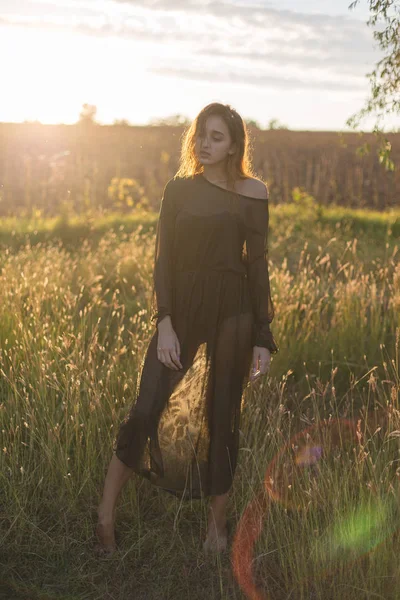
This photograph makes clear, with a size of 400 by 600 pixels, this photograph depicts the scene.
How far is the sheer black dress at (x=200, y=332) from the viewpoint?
10.3 ft

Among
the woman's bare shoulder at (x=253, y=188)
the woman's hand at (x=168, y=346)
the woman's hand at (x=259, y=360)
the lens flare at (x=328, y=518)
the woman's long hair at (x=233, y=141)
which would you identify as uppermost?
the woman's long hair at (x=233, y=141)

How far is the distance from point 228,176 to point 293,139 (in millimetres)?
24151

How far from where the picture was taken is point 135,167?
20078 mm

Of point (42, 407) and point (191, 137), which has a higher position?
point (191, 137)

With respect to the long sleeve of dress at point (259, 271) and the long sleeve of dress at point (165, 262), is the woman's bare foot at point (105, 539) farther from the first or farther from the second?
the long sleeve of dress at point (259, 271)

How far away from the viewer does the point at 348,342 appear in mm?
5434

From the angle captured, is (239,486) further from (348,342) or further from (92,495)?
(348,342)

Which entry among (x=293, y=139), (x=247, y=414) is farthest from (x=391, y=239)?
(x=293, y=139)

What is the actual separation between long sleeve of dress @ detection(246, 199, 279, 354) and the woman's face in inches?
10.7

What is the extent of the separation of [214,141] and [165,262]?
1.86ft

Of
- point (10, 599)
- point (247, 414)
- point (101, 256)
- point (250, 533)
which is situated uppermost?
point (101, 256)

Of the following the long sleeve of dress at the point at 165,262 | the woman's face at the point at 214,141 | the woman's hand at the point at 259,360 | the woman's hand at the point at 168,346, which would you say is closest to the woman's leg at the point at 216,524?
the woman's hand at the point at 259,360

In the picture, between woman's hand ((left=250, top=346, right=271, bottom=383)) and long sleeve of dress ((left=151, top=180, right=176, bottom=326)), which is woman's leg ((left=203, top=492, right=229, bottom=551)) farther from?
long sleeve of dress ((left=151, top=180, right=176, bottom=326))

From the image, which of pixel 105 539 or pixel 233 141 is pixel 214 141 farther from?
pixel 105 539
